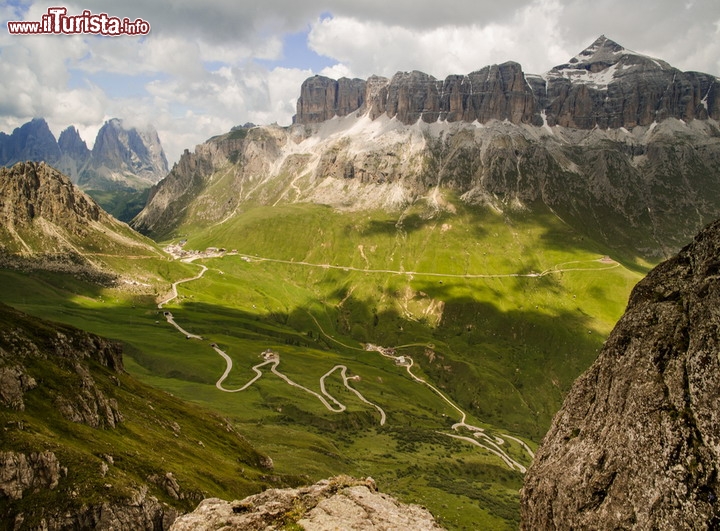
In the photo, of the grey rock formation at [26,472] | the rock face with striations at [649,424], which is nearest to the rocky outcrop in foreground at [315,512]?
the rock face with striations at [649,424]

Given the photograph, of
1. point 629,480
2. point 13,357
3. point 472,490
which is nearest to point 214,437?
point 13,357

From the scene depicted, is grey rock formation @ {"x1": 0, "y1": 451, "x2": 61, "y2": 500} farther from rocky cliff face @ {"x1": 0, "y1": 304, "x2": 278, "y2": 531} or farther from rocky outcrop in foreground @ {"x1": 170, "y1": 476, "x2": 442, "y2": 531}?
rocky outcrop in foreground @ {"x1": 170, "y1": 476, "x2": 442, "y2": 531}

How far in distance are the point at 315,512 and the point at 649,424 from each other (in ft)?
72.6

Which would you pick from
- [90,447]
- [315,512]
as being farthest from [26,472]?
[315,512]

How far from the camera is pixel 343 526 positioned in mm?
29328

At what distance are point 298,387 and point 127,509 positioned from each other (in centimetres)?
14476

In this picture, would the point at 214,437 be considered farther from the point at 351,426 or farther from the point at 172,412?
the point at 351,426

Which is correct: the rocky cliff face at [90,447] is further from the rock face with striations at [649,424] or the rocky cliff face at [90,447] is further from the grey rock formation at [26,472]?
the rock face with striations at [649,424]

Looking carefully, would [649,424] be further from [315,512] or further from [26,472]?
[26,472]

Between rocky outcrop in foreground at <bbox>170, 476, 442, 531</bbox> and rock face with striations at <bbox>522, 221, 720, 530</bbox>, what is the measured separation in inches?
407

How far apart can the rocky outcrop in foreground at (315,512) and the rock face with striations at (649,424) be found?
33.9 feet

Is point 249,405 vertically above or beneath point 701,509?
beneath

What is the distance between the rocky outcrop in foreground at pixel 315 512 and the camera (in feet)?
97.6

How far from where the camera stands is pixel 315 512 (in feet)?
101
